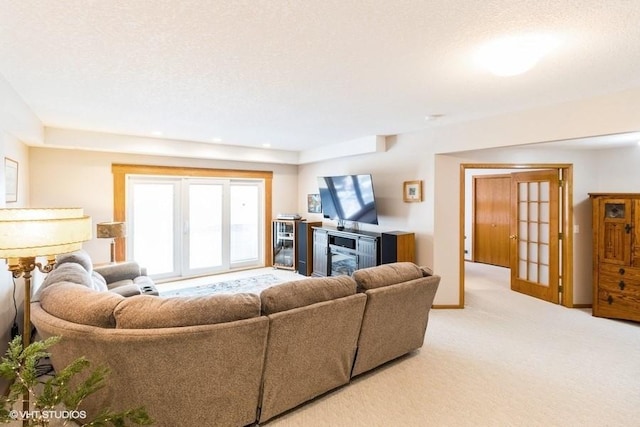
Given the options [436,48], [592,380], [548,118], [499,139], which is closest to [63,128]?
[436,48]

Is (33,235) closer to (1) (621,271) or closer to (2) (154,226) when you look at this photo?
(2) (154,226)

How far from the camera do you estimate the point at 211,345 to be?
5.89ft

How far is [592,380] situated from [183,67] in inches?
159

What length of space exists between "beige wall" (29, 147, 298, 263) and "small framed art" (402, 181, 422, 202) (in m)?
3.91

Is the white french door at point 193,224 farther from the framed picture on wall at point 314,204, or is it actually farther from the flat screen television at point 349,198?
the flat screen television at point 349,198

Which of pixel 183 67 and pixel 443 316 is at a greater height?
pixel 183 67

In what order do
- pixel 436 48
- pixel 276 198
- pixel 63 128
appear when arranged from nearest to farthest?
1. pixel 436 48
2. pixel 63 128
3. pixel 276 198

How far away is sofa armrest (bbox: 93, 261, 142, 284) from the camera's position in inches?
157

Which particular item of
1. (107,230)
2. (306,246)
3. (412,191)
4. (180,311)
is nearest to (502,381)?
(180,311)

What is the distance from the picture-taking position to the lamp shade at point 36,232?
61.0 inches

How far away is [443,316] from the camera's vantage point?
404 cm

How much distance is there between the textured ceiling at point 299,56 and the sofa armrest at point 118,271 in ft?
6.11

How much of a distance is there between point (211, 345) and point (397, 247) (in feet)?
9.91

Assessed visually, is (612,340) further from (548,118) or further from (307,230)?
(307,230)
